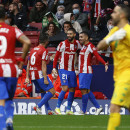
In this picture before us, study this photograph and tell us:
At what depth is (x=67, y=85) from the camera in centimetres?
1503

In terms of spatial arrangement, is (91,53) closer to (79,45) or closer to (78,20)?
(79,45)

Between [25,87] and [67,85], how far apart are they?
1.83m

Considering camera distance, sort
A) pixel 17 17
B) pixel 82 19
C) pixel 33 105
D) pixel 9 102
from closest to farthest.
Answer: pixel 9 102 < pixel 33 105 < pixel 82 19 < pixel 17 17

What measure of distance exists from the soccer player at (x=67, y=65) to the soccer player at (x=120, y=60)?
6.32 meters

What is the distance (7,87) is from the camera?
28.9 feet

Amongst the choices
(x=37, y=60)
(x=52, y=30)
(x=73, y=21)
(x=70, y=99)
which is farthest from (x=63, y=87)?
(x=73, y=21)

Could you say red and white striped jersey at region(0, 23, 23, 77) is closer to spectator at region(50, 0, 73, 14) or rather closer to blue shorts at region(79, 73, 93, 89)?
blue shorts at region(79, 73, 93, 89)

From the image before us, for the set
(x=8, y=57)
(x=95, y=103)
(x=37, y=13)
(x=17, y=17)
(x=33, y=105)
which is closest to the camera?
(x=8, y=57)

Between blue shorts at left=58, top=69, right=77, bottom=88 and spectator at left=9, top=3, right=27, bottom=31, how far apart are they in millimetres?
4494

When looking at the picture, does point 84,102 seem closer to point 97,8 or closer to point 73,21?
point 73,21

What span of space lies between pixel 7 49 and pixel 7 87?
0.57 meters

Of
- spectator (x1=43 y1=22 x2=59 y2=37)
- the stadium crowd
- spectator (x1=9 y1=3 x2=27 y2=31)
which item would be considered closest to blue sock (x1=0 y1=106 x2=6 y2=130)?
the stadium crowd

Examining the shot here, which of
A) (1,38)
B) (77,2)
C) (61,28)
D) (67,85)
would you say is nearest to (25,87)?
(67,85)

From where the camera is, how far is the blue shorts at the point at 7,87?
849cm
